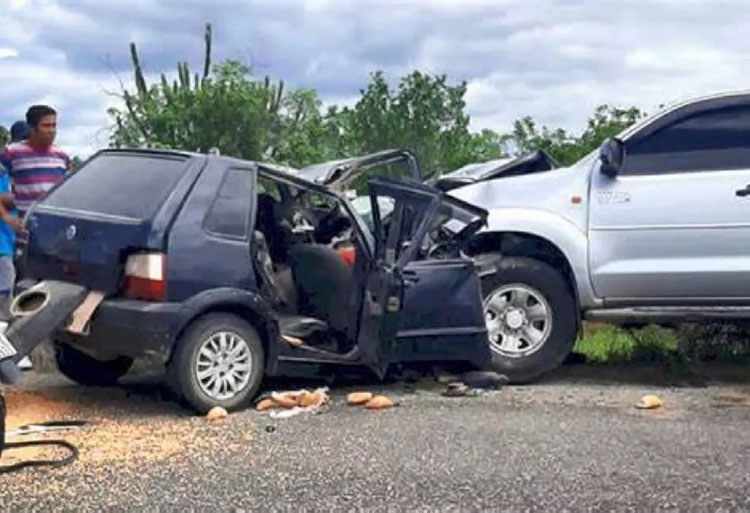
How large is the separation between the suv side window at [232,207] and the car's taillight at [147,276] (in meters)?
0.42

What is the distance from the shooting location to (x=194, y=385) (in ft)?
26.0

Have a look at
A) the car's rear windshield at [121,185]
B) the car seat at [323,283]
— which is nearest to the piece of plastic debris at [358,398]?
the car seat at [323,283]

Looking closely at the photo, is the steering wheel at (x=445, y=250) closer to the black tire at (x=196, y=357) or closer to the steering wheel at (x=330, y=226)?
the steering wheel at (x=330, y=226)

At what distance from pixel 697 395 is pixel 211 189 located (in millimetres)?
3568

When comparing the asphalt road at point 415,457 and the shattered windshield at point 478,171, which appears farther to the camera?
the shattered windshield at point 478,171

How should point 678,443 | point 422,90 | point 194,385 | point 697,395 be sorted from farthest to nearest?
point 422,90 → point 697,395 → point 194,385 → point 678,443

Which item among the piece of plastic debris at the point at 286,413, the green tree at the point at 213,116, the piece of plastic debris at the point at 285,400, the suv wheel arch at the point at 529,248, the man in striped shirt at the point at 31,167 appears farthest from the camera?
the green tree at the point at 213,116

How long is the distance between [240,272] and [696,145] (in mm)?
3427

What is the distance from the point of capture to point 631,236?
30.7ft

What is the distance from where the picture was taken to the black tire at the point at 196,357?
7.90 m

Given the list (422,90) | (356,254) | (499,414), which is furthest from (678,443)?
(422,90)

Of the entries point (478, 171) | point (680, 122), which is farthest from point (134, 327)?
point (680, 122)

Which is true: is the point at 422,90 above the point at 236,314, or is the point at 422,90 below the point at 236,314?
above

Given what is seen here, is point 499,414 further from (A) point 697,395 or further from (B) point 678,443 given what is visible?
(A) point 697,395
